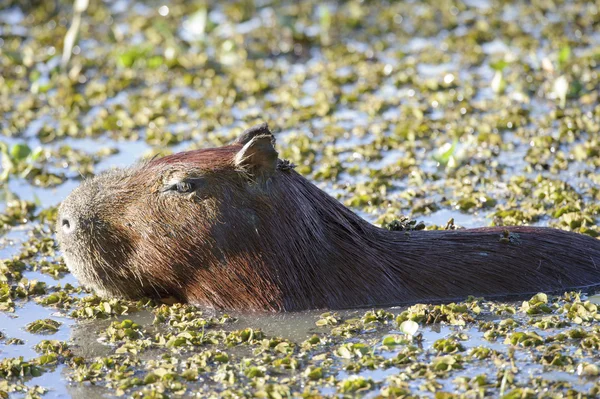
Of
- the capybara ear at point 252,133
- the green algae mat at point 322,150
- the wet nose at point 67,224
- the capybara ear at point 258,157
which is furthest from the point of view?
the capybara ear at point 252,133

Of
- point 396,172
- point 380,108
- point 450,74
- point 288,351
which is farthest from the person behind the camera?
point 450,74

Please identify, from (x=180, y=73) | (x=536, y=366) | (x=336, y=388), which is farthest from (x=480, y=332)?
(x=180, y=73)

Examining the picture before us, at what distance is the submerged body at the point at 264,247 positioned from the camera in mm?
6090

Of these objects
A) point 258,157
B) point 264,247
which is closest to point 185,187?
point 258,157

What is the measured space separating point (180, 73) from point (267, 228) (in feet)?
20.7

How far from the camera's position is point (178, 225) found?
20.1ft

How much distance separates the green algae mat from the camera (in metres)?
5.41

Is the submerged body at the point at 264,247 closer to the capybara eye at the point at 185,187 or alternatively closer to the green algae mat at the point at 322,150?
the capybara eye at the point at 185,187

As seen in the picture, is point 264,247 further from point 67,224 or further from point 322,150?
point 322,150

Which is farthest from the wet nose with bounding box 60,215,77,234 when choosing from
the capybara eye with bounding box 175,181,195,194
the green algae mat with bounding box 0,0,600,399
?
the capybara eye with bounding box 175,181,195,194

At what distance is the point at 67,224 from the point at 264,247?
1262mm

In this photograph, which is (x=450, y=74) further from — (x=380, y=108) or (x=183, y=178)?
(x=183, y=178)

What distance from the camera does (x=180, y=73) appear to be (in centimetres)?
1205

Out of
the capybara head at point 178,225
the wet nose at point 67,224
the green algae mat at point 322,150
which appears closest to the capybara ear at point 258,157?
the capybara head at point 178,225
